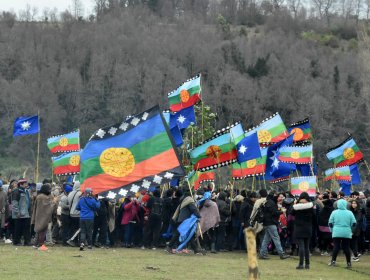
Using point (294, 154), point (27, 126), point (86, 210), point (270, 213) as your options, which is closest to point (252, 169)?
point (294, 154)

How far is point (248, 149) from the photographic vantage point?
2372 centimetres

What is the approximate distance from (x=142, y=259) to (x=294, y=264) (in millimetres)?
3641

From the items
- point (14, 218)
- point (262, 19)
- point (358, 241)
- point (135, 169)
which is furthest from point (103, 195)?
point (262, 19)

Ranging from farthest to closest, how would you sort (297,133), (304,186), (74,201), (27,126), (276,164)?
(27,126) < (297,133) < (276,164) < (304,186) < (74,201)

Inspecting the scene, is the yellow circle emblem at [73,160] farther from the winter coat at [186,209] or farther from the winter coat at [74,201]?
the winter coat at [186,209]

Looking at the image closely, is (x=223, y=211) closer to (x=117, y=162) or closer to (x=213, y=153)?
(x=213, y=153)

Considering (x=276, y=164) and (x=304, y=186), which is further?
(x=276, y=164)

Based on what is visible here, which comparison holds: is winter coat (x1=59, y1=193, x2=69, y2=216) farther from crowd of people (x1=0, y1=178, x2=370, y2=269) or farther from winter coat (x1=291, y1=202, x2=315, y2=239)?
winter coat (x1=291, y1=202, x2=315, y2=239)

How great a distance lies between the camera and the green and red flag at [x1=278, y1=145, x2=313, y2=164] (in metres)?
28.1

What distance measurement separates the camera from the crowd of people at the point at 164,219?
22391mm

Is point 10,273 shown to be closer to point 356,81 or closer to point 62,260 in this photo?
point 62,260

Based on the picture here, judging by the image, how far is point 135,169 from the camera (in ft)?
50.9

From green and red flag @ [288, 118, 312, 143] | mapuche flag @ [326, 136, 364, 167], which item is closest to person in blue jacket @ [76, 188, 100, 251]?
mapuche flag @ [326, 136, 364, 167]

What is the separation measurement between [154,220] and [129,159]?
8.77 metres
